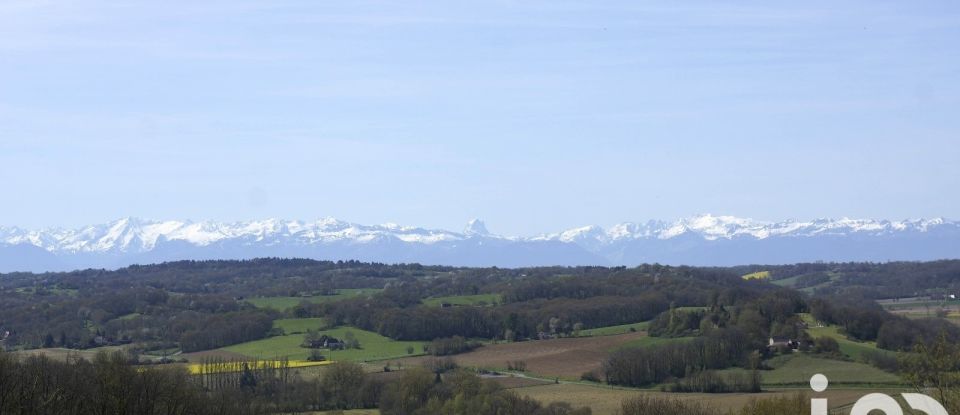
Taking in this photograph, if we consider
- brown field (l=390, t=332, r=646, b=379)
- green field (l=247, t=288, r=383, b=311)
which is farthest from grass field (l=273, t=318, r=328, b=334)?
brown field (l=390, t=332, r=646, b=379)

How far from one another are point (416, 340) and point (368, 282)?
76623 millimetres

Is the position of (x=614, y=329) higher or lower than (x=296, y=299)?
lower

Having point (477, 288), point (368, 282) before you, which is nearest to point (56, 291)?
point (368, 282)

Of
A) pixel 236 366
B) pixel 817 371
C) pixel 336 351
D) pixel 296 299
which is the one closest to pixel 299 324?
pixel 336 351

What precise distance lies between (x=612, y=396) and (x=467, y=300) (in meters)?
71.3

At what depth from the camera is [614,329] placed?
411 feet

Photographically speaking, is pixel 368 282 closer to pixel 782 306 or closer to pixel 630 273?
pixel 630 273

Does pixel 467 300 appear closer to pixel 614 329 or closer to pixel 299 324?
pixel 299 324

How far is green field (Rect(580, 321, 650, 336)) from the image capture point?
122m

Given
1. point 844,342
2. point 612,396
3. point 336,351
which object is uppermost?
point 844,342

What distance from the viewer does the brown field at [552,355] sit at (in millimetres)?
100812

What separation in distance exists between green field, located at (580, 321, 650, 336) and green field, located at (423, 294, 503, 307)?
2375 cm

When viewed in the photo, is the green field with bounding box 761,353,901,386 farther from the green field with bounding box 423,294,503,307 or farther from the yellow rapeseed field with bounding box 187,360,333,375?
the green field with bounding box 423,294,503,307

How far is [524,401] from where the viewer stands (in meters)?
72.3
